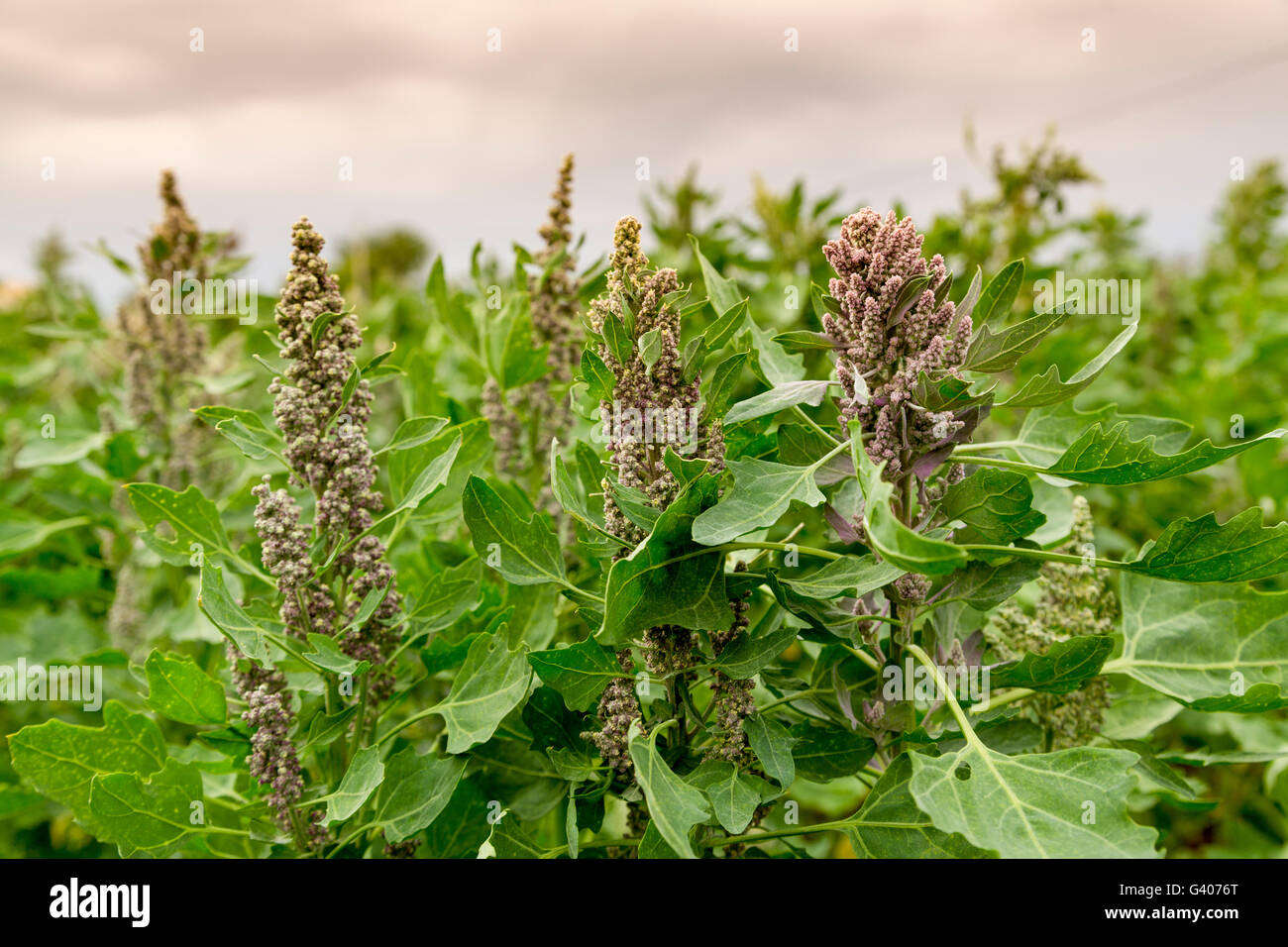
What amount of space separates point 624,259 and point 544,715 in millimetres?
695

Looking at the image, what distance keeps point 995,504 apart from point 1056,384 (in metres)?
0.19

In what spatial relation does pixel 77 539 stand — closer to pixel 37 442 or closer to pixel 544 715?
pixel 37 442

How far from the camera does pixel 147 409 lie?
2658 millimetres

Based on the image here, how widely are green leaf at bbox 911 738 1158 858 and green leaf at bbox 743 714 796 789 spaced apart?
0.58 feet

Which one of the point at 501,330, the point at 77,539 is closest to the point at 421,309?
the point at 77,539

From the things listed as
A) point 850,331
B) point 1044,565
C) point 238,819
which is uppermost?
point 850,331

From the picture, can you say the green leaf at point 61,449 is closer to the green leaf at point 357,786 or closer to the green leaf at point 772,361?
the green leaf at point 357,786

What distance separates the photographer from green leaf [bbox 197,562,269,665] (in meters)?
1.31

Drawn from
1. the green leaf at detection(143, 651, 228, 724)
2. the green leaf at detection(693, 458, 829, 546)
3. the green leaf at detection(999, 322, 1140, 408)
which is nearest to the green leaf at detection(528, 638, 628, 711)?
the green leaf at detection(693, 458, 829, 546)

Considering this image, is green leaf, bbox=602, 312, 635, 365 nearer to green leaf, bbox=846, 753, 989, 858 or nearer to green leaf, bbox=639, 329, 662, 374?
green leaf, bbox=639, 329, 662, 374

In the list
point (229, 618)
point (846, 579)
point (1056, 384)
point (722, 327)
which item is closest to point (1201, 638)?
point (1056, 384)

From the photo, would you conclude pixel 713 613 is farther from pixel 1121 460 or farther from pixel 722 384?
pixel 1121 460

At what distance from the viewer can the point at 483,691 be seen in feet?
4.77

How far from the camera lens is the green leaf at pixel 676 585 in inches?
48.3
